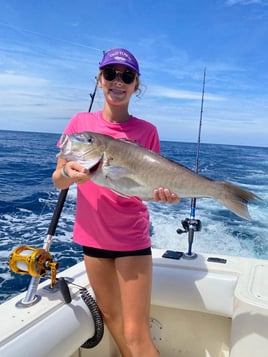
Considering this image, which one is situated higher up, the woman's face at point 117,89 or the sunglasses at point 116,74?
the sunglasses at point 116,74

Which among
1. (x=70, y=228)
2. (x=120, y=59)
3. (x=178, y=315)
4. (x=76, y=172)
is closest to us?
(x=76, y=172)

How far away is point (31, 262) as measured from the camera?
212cm

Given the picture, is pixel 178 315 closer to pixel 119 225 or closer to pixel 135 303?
pixel 135 303

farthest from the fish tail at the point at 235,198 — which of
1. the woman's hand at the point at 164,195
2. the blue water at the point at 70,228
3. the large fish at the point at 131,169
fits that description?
the blue water at the point at 70,228

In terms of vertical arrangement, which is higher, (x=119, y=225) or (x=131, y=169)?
(x=131, y=169)

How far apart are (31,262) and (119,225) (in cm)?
56

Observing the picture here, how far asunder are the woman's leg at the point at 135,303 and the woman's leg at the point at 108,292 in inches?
3.8

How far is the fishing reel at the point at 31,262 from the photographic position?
2131 mm

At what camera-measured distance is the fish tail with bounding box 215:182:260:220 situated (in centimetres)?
184

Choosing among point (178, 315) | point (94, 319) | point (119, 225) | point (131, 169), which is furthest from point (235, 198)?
Answer: point (178, 315)

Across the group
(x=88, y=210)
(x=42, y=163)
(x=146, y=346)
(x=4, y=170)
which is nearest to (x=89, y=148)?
(x=88, y=210)

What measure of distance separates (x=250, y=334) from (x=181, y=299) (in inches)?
22.9

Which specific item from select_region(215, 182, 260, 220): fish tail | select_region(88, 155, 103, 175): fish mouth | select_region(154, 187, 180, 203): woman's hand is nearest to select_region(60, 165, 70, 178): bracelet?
select_region(88, 155, 103, 175): fish mouth

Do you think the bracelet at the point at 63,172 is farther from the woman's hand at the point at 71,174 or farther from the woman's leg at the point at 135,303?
the woman's leg at the point at 135,303
